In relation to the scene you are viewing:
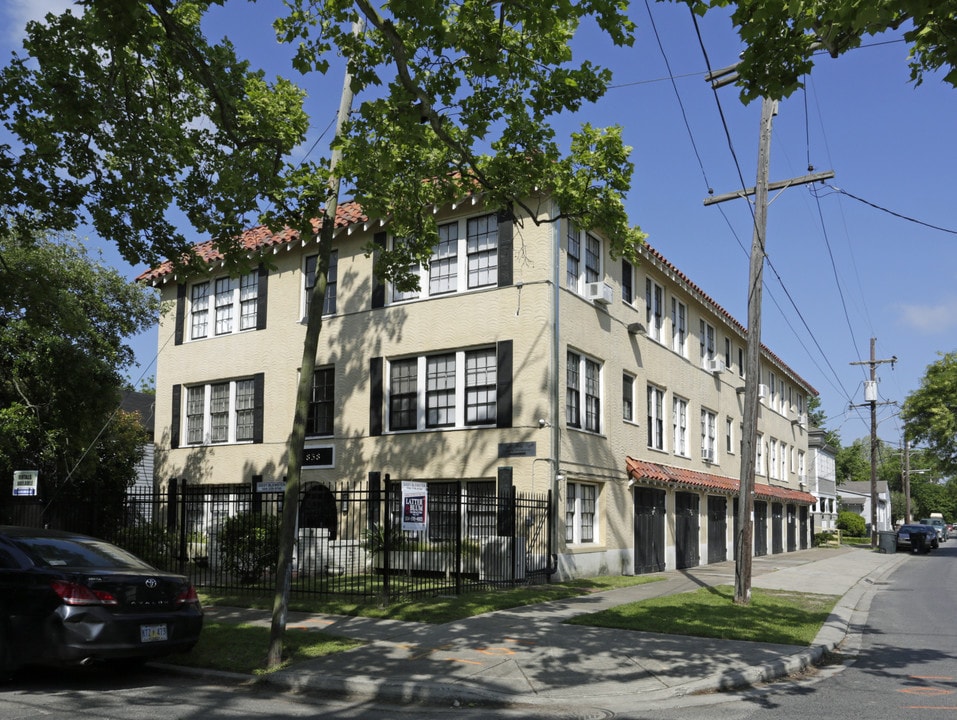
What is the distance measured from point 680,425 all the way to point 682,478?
2.69 metres

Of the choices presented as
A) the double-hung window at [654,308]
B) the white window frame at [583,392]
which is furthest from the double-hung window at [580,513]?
the double-hung window at [654,308]

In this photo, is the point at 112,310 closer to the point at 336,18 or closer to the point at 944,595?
the point at 336,18

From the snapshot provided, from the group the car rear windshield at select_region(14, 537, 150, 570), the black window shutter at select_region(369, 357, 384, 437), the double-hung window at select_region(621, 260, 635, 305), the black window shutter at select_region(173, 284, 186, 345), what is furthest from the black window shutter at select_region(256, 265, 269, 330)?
the car rear windshield at select_region(14, 537, 150, 570)

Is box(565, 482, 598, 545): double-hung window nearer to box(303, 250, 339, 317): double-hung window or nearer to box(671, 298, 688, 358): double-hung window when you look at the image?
box(671, 298, 688, 358): double-hung window

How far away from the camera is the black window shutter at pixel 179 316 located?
2588 centimetres

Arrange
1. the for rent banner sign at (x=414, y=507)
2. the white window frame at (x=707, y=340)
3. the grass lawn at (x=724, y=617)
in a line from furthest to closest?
the white window frame at (x=707, y=340) < the for rent banner sign at (x=414, y=507) < the grass lawn at (x=724, y=617)

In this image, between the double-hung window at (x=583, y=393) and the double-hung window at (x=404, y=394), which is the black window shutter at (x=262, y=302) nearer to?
the double-hung window at (x=404, y=394)

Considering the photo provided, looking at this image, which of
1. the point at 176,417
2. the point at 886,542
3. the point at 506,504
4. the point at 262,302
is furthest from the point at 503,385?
the point at 886,542

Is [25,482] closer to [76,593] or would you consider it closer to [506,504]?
[76,593]

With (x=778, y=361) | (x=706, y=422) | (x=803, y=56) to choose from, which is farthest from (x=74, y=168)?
(x=778, y=361)

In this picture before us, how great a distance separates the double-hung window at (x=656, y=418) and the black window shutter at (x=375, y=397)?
25.7 ft

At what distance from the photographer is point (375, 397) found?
818 inches

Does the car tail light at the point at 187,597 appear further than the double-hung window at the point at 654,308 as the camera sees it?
No

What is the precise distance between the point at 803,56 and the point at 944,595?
53.5ft
